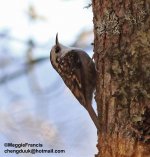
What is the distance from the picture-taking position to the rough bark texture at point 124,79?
64.1 inches

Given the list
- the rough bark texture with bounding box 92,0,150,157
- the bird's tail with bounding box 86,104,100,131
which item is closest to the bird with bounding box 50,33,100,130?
the bird's tail with bounding box 86,104,100,131

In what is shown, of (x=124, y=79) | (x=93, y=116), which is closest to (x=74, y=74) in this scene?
(x=93, y=116)

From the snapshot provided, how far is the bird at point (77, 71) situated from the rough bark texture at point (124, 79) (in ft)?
0.57

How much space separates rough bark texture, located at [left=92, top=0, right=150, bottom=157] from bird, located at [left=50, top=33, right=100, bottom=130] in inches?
6.9

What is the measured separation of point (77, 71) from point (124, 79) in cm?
52

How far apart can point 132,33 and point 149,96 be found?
21cm

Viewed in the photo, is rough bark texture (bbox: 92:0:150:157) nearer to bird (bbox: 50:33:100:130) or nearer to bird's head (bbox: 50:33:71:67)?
bird (bbox: 50:33:100:130)

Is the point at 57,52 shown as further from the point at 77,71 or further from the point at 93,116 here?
the point at 93,116

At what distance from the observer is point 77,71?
2.15 meters

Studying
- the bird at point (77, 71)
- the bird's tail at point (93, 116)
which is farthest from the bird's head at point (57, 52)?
the bird's tail at point (93, 116)

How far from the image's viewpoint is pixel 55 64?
7.34 feet

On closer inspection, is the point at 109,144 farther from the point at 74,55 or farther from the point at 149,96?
the point at 74,55

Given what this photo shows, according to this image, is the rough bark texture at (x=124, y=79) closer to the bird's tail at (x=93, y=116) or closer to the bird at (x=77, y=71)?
the bird's tail at (x=93, y=116)

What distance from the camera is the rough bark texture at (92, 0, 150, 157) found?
1.63 metres
